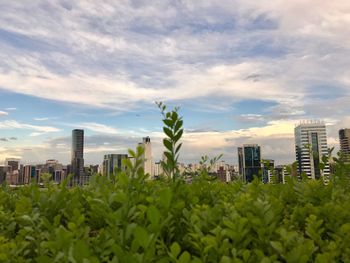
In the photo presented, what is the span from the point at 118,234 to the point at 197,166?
13.6ft

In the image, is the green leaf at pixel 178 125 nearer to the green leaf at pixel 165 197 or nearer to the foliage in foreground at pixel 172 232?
the foliage in foreground at pixel 172 232

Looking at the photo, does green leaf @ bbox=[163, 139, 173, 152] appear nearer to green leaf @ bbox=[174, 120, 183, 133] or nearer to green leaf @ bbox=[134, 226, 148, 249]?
green leaf @ bbox=[174, 120, 183, 133]

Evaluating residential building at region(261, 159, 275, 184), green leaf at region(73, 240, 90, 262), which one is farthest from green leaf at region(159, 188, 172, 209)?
residential building at region(261, 159, 275, 184)

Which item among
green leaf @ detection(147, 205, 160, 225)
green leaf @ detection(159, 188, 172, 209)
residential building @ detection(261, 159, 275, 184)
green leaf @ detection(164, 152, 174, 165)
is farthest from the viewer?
residential building @ detection(261, 159, 275, 184)

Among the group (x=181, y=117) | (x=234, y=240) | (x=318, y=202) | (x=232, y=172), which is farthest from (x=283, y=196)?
(x=232, y=172)

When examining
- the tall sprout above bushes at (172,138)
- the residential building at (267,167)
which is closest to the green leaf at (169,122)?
the tall sprout above bushes at (172,138)

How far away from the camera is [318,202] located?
11.4 ft

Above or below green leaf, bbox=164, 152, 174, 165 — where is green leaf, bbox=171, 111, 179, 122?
above

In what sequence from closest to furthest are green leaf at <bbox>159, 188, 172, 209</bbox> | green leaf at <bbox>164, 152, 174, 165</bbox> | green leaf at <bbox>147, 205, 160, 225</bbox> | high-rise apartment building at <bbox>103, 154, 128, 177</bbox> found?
green leaf at <bbox>147, 205, 160, 225</bbox> → green leaf at <bbox>159, 188, 172, 209</bbox> → high-rise apartment building at <bbox>103, 154, 128, 177</bbox> → green leaf at <bbox>164, 152, 174, 165</bbox>

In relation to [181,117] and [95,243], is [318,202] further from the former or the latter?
[95,243]

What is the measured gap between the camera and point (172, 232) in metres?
2.63

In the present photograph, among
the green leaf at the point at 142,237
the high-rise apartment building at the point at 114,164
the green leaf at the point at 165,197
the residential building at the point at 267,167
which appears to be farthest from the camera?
the residential building at the point at 267,167

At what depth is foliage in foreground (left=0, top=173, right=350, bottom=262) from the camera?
1775 millimetres

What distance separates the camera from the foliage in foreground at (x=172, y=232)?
1.78 m
